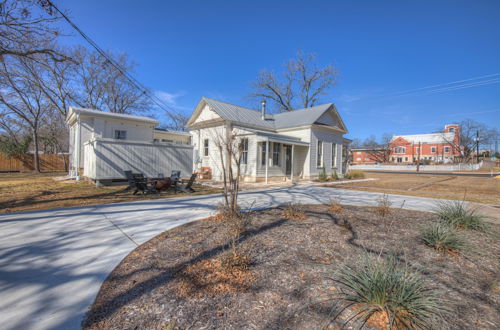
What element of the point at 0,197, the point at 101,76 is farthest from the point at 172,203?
the point at 101,76

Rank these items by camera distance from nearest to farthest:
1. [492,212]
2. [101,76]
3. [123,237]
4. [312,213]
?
[123,237] < [312,213] < [492,212] < [101,76]

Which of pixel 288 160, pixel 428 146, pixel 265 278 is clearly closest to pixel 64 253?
pixel 265 278

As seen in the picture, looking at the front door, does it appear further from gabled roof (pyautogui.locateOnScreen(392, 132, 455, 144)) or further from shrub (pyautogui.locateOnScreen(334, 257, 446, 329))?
gabled roof (pyautogui.locateOnScreen(392, 132, 455, 144))

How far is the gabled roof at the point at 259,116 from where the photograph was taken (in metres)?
15.9

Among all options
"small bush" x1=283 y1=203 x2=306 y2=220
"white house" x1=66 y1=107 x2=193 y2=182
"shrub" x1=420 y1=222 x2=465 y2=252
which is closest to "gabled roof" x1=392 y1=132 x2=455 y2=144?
"white house" x1=66 y1=107 x2=193 y2=182

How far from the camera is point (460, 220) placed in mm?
5031

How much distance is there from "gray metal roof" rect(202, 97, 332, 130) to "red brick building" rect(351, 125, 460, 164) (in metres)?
50.3

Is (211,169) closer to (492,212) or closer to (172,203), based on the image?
(172,203)

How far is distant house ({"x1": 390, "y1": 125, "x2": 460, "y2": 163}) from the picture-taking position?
57.8 meters

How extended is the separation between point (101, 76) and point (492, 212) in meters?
34.4

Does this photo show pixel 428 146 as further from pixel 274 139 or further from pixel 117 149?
pixel 117 149

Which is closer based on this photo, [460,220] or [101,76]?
[460,220]

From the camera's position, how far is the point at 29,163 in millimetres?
22188

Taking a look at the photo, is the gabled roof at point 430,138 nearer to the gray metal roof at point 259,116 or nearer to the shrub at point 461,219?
the gray metal roof at point 259,116
